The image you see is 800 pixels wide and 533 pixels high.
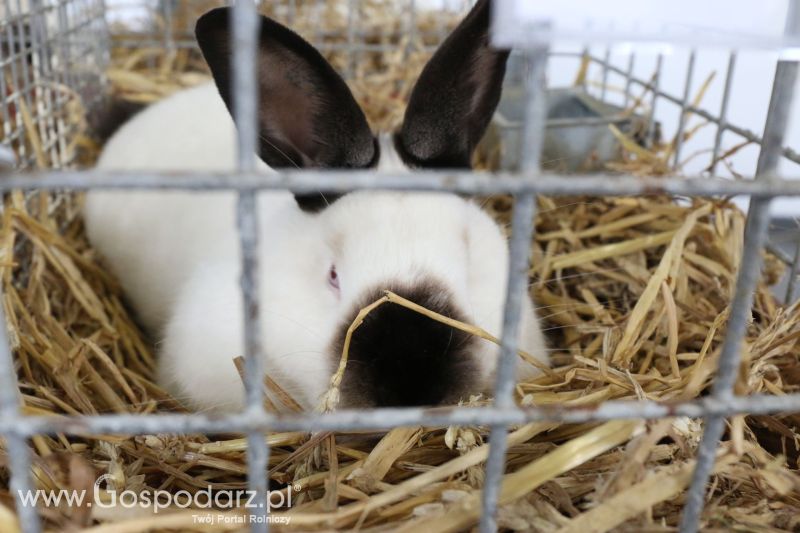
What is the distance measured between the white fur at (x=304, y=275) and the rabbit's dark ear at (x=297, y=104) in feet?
0.30

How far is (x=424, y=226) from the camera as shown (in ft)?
4.35

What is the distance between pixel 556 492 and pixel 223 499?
0.48m

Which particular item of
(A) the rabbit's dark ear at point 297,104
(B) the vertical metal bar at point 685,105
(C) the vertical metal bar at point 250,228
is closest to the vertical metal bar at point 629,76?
(B) the vertical metal bar at point 685,105

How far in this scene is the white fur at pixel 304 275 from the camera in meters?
1.28

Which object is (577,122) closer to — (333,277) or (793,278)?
(793,278)

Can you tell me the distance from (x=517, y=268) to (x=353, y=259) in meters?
0.59

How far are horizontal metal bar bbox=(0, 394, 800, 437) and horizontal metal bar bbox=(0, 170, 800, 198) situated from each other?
0.22 metres

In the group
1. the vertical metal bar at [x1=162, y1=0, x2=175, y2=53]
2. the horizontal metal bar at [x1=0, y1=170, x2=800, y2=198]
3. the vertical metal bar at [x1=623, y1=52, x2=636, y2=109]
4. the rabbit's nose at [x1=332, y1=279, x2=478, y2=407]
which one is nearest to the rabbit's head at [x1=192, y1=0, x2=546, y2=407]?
the rabbit's nose at [x1=332, y1=279, x2=478, y2=407]

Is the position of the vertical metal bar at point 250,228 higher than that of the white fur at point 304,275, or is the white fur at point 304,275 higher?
the vertical metal bar at point 250,228

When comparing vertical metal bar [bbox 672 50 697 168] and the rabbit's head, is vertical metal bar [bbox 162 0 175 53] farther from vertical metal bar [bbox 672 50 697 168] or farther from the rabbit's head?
vertical metal bar [bbox 672 50 697 168]

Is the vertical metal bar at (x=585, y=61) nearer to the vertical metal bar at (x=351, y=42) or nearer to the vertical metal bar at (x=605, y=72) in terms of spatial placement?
the vertical metal bar at (x=605, y=72)

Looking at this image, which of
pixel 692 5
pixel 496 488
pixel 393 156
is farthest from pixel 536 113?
pixel 393 156

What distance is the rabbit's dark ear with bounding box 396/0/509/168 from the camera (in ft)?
4.07

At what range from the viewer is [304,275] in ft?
4.62
